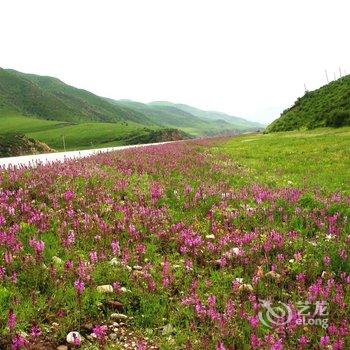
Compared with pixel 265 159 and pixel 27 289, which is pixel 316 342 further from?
pixel 265 159

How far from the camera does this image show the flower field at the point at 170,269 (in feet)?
17.5

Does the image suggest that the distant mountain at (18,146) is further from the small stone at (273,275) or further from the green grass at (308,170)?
the small stone at (273,275)

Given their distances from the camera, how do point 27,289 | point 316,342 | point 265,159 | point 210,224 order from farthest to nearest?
1. point 265,159
2. point 210,224
3. point 27,289
4. point 316,342

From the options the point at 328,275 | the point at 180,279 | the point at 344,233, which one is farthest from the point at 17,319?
the point at 344,233

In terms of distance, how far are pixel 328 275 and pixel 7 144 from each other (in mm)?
71915

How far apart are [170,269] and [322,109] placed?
6302cm

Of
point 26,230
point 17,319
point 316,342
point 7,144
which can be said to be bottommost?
point 316,342

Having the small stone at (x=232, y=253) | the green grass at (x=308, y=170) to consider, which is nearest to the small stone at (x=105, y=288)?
the small stone at (x=232, y=253)

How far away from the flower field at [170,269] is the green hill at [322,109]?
4247 cm

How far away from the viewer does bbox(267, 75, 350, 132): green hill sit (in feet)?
173

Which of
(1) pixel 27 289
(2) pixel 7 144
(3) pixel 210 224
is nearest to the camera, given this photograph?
(1) pixel 27 289

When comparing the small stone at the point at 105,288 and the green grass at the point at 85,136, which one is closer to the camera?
the small stone at the point at 105,288

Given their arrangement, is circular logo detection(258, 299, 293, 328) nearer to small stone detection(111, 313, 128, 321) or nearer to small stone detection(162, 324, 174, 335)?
small stone detection(162, 324, 174, 335)

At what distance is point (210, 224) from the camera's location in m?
9.74
